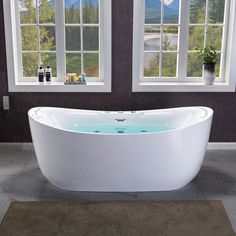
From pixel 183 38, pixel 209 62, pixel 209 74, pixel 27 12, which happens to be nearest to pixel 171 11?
pixel 183 38

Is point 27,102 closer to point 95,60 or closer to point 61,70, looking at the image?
point 61,70

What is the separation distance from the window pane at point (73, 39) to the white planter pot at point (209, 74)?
146 centimetres

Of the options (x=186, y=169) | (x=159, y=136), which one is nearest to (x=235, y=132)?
(x=186, y=169)

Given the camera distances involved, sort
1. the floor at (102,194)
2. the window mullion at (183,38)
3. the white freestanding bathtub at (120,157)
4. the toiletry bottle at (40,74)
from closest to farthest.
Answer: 1. the white freestanding bathtub at (120,157)
2. the floor at (102,194)
3. the window mullion at (183,38)
4. the toiletry bottle at (40,74)

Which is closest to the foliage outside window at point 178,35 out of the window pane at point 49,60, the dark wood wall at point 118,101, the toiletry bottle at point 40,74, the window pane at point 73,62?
the dark wood wall at point 118,101

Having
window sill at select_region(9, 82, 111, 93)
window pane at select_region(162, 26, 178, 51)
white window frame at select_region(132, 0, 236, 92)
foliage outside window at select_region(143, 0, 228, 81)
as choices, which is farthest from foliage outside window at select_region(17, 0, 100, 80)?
window pane at select_region(162, 26, 178, 51)

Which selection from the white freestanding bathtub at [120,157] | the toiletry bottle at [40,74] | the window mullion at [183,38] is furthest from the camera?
the toiletry bottle at [40,74]

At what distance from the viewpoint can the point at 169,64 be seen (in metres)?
4.48

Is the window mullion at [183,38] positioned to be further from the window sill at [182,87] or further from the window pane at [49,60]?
the window pane at [49,60]

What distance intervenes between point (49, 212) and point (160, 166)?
98 centimetres

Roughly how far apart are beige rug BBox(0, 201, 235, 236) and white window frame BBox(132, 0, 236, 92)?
153 cm

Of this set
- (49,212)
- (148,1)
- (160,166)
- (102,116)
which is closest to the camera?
(49,212)

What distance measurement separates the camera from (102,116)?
398 centimetres

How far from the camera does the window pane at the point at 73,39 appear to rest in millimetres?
4375
